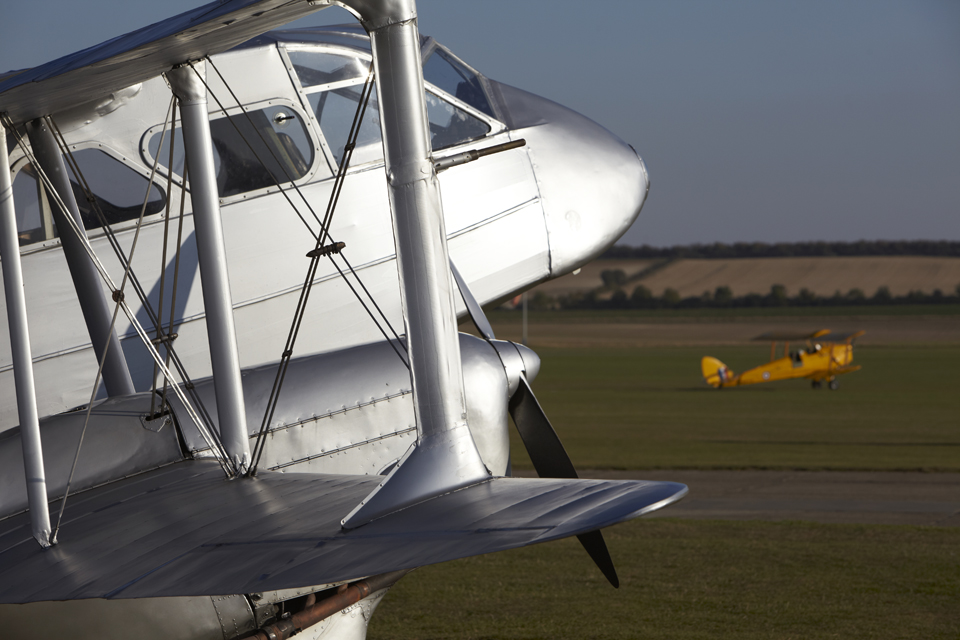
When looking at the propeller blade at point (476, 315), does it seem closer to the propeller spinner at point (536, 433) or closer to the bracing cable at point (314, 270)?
the propeller spinner at point (536, 433)

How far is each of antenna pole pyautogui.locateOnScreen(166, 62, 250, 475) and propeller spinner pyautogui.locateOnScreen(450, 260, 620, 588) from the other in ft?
5.48

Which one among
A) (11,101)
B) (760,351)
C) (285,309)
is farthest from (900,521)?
(760,351)

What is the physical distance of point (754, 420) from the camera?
119 ft

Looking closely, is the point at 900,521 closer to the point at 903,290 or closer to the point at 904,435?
the point at 904,435

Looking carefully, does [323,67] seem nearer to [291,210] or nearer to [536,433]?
[291,210]

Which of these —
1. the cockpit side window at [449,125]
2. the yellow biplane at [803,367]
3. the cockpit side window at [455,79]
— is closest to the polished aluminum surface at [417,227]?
the cockpit side window at [449,125]

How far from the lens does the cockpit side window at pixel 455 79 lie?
8.79 meters

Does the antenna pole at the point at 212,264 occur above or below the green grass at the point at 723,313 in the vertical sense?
above

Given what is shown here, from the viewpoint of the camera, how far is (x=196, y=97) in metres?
5.50

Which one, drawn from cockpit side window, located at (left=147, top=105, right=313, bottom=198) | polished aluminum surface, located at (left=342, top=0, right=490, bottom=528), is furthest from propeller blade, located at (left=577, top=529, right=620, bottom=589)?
cockpit side window, located at (left=147, top=105, right=313, bottom=198)

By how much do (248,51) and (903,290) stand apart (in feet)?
463

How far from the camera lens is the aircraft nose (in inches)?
348

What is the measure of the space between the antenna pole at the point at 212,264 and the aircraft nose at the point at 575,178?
12.8 feet

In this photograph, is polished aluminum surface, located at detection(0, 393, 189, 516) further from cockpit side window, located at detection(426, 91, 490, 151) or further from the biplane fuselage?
cockpit side window, located at detection(426, 91, 490, 151)
